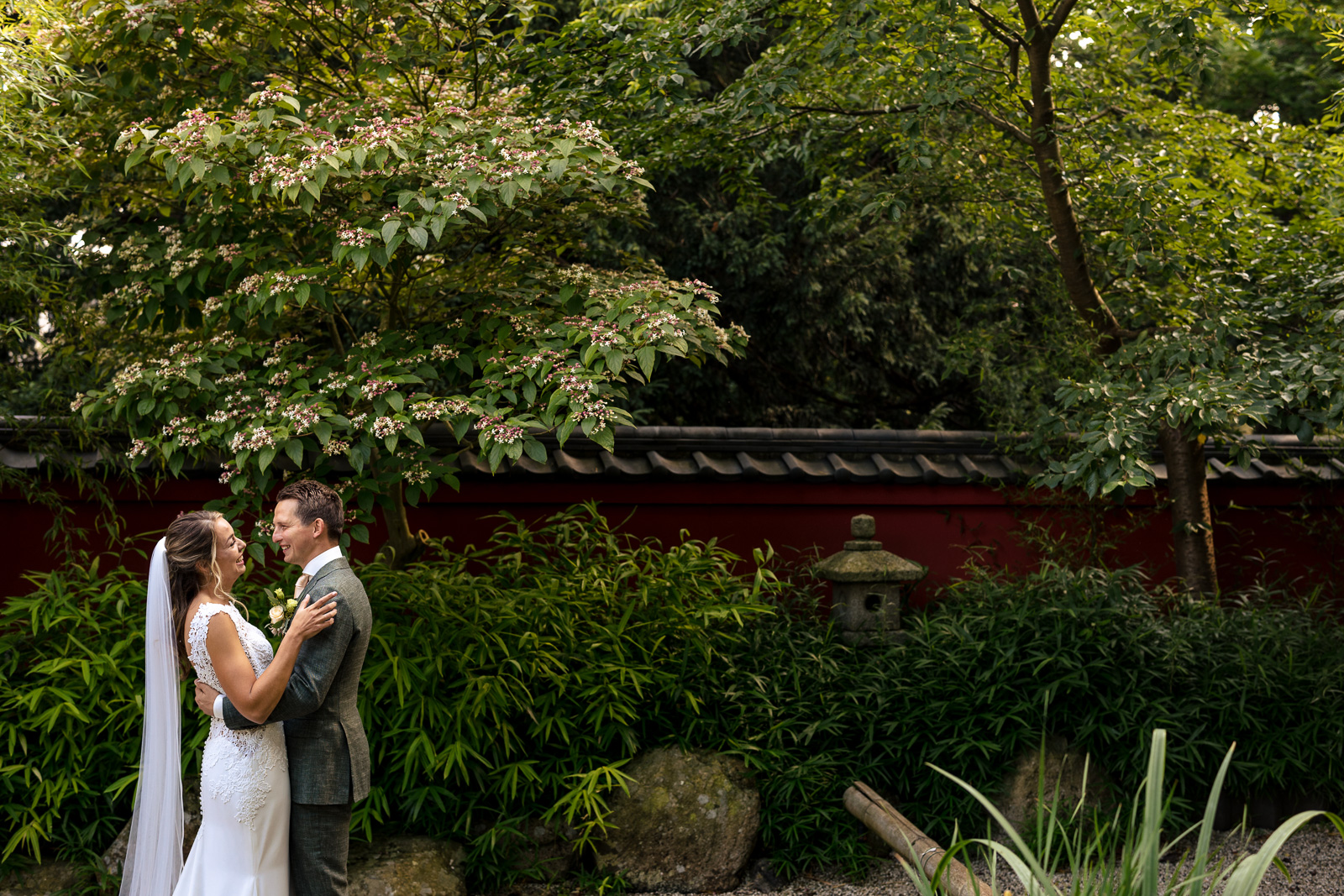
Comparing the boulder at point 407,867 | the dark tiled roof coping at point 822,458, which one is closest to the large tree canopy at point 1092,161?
the dark tiled roof coping at point 822,458

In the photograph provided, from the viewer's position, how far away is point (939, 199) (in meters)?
5.40

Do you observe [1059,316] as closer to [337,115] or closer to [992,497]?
[992,497]

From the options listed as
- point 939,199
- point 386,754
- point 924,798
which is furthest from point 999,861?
point 939,199

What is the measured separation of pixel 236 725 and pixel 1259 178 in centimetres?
545

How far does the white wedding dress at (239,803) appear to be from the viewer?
2420 mm

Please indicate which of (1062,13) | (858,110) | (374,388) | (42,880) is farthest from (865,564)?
(42,880)

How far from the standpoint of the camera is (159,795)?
8.86 ft

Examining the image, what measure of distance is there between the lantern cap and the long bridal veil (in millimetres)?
2709

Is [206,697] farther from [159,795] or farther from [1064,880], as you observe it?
[1064,880]

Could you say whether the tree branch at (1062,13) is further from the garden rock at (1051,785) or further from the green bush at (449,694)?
the garden rock at (1051,785)

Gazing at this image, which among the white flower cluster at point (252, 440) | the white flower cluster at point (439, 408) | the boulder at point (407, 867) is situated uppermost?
the white flower cluster at point (439, 408)

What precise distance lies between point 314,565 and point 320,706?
352mm

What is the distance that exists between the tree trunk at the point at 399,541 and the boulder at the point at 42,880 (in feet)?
5.00

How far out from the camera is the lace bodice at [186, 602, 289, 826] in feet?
7.93
